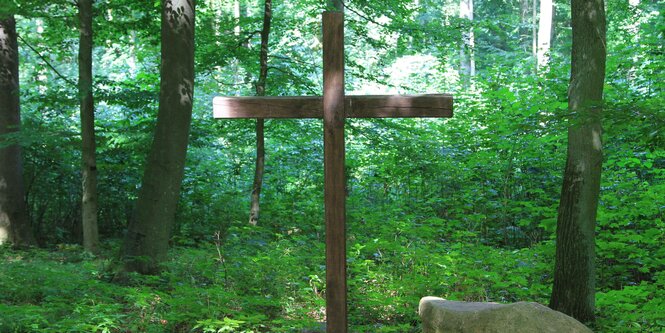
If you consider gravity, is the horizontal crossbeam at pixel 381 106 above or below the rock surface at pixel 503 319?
above

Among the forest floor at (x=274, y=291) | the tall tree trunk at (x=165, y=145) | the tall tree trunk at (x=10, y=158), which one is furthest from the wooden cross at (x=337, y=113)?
the tall tree trunk at (x=10, y=158)

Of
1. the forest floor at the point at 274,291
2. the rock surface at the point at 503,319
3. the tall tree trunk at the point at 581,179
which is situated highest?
the tall tree trunk at the point at 581,179

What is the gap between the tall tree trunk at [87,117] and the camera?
7754 millimetres

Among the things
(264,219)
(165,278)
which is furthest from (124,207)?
(165,278)

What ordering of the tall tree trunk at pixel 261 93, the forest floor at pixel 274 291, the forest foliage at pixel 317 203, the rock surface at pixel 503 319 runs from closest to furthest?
the rock surface at pixel 503 319 → the forest floor at pixel 274 291 → the forest foliage at pixel 317 203 → the tall tree trunk at pixel 261 93

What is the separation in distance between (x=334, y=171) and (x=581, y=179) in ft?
10.3

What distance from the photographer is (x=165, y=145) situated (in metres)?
6.91

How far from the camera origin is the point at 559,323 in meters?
4.14

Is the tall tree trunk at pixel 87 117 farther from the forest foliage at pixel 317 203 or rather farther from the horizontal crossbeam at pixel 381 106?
the horizontal crossbeam at pixel 381 106

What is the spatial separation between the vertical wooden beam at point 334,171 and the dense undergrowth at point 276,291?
1.18 m

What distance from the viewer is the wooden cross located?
3758 mm

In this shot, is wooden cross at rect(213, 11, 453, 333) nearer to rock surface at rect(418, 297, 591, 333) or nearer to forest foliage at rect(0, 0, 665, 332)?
rock surface at rect(418, 297, 591, 333)

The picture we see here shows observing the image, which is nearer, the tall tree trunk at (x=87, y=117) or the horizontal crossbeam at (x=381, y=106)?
the horizontal crossbeam at (x=381, y=106)

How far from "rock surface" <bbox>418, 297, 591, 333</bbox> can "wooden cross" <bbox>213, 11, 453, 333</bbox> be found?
1.07 m
